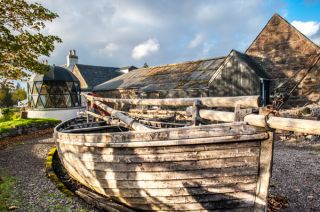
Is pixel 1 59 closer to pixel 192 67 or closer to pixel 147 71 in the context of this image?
pixel 192 67

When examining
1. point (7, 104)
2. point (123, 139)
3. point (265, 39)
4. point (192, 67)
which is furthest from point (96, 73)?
point (123, 139)

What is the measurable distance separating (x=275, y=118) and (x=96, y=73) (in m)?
39.5

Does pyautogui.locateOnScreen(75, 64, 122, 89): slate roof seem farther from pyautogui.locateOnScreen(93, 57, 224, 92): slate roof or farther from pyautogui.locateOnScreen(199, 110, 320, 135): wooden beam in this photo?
pyautogui.locateOnScreen(199, 110, 320, 135): wooden beam

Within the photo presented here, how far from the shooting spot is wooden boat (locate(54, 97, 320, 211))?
3986mm

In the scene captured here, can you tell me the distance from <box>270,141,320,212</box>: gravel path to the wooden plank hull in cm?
268

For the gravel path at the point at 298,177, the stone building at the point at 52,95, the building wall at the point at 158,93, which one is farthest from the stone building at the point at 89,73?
the gravel path at the point at 298,177

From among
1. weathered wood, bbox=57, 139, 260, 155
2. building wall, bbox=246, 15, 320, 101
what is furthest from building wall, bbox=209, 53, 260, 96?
weathered wood, bbox=57, 139, 260, 155

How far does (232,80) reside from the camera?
713 inches

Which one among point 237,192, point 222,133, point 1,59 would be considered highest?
point 1,59

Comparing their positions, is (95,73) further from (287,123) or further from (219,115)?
(287,123)

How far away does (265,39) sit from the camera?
21.4 m

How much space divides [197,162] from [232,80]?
14.9m

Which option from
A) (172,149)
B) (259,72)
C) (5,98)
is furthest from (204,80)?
(5,98)

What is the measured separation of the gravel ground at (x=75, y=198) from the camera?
5965mm
